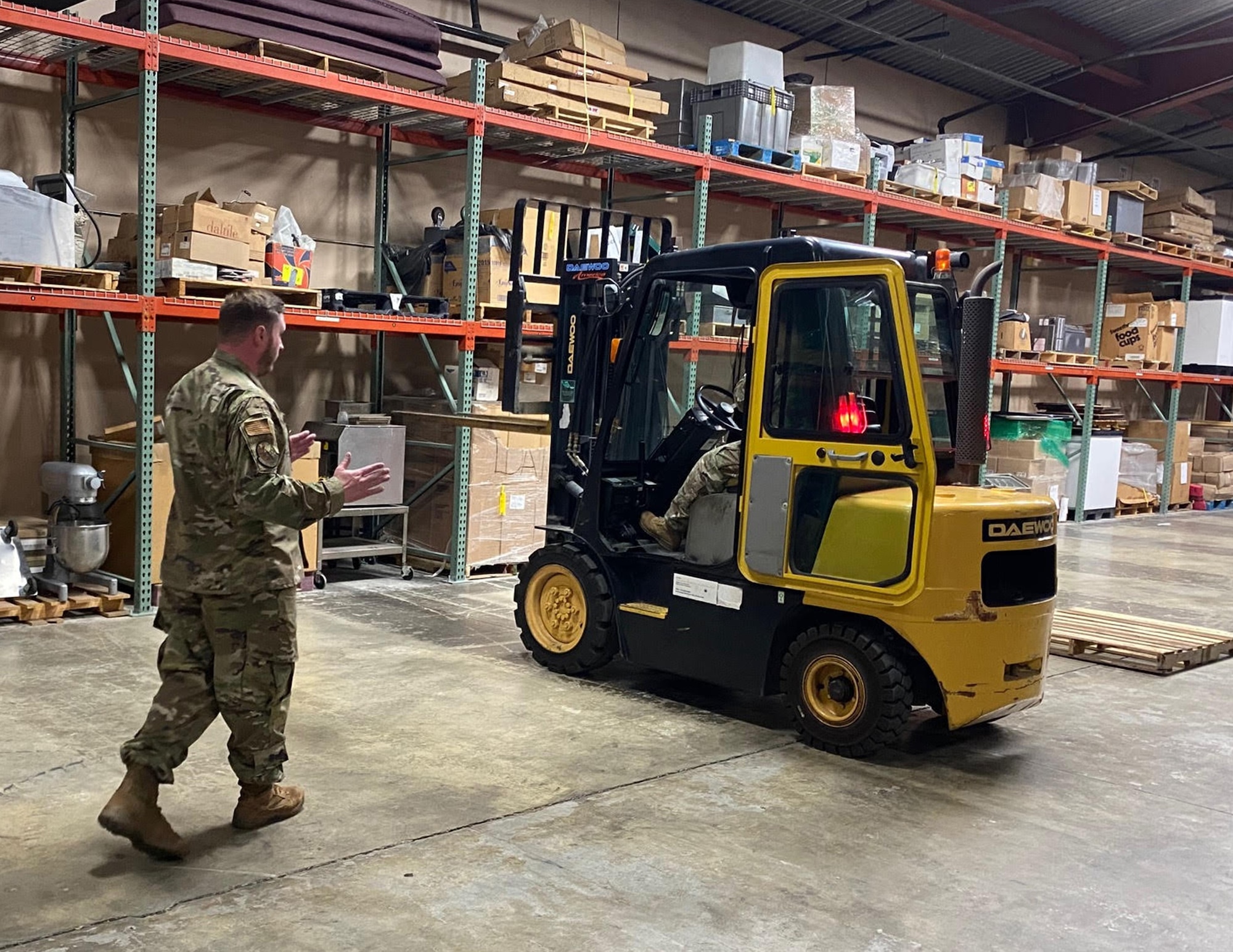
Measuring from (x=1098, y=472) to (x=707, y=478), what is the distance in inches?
458

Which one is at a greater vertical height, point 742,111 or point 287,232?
point 742,111

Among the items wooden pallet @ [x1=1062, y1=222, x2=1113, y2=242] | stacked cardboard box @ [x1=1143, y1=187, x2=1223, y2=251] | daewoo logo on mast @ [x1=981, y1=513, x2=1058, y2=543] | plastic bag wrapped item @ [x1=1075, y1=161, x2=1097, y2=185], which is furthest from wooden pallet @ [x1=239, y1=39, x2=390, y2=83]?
stacked cardboard box @ [x1=1143, y1=187, x2=1223, y2=251]

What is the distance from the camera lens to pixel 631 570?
20.6ft

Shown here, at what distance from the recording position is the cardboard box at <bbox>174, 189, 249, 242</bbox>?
756 centimetres

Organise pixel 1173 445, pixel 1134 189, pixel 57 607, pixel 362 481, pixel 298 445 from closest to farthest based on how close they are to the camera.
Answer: pixel 362 481, pixel 298 445, pixel 57 607, pixel 1134 189, pixel 1173 445

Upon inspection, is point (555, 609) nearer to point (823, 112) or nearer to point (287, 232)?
point (287, 232)

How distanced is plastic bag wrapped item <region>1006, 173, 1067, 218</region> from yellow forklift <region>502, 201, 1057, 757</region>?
950 cm

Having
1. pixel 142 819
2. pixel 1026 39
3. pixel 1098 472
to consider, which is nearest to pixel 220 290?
pixel 142 819

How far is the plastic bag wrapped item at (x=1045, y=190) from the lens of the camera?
14.5 metres

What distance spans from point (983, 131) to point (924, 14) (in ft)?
13.3

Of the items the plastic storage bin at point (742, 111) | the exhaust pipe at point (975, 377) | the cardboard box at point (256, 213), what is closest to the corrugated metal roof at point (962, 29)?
the plastic storage bin at point (742, 111)

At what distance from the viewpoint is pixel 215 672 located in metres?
3.88

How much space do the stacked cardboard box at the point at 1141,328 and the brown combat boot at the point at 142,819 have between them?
1571cm

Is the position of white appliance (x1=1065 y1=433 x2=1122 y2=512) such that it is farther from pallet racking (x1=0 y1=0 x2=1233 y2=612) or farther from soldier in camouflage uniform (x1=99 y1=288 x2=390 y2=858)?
soldier in camouflage uniform (x1=99 y1=288 x2=390 y2=858)
